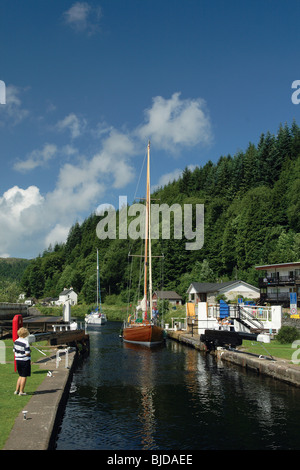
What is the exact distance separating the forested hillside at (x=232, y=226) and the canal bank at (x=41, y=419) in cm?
5049

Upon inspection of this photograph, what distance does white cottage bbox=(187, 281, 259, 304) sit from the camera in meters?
71.9

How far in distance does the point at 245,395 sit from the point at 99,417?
7.00 metres

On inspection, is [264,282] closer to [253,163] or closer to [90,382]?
[90,382]

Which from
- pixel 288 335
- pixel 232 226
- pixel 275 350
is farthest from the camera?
pixel 232 226

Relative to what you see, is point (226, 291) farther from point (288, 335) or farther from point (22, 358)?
point (22, 358)

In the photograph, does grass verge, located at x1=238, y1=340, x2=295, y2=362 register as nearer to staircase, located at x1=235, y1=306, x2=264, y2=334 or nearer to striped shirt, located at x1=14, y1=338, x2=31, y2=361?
staircase, located at x1=235, y1=306, x2=264, y2=334

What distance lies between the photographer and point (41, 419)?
444 inches

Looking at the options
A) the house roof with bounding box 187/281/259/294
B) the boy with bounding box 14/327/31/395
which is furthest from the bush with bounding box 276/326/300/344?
the house roof with bounding box 187/281/259/294

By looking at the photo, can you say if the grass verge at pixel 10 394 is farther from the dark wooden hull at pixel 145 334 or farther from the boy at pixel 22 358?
the dark wooden hull at pixel 145 334

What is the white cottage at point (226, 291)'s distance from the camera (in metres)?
71.9

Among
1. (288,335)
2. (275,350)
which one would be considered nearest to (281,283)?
(288,335)

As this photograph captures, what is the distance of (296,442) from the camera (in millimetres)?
12117

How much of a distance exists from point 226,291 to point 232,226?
35659mm
